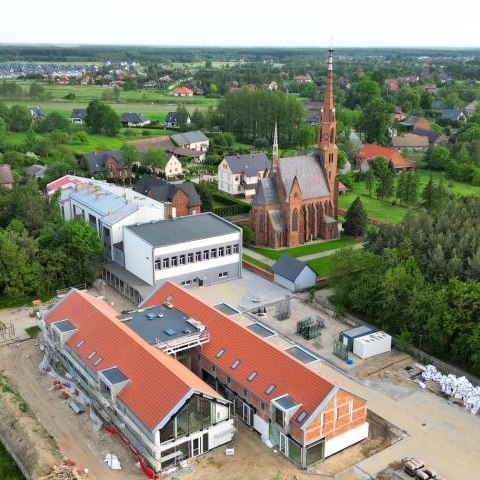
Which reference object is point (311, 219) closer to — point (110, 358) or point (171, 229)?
point (171, 229)

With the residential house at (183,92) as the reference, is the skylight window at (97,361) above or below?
below

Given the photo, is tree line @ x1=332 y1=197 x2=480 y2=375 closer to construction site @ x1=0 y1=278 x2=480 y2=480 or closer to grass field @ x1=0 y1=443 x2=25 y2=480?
construction site @ x1=0 y1=278 x2=480 y2=480

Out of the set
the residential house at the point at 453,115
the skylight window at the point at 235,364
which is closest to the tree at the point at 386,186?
the skylight window at the point at 235,364

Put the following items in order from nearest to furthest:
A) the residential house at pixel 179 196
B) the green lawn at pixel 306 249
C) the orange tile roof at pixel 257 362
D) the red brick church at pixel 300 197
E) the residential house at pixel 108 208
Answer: the orange tile roof at pixel 257 362 < the residential house at pixel 108 208 < the green lawn at pixel 306 249 < the red brick church at pixel 300 197 < the residential house at pixel 179 196

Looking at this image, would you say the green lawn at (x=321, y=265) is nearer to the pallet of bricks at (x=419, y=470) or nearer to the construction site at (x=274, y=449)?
the construction site at (x=274, y=449)

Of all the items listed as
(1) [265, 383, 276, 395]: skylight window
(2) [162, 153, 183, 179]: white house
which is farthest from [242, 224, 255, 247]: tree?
(2) [162, 153, 183, 179]: white house

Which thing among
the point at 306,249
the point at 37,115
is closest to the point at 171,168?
the point at 306,249

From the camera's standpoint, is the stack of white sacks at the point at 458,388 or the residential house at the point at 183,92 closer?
the stack of white sacks at the point at 458,388
